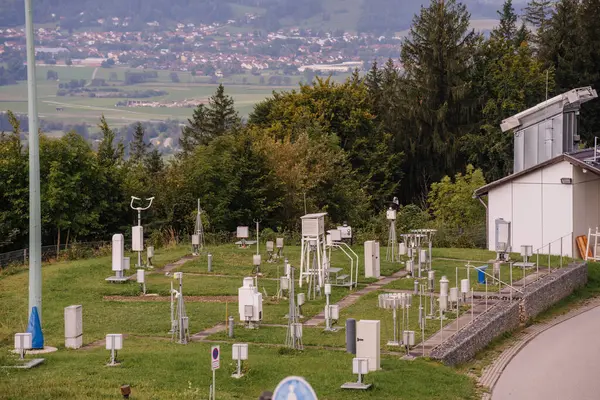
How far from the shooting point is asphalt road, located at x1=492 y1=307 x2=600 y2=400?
23969 millimetres

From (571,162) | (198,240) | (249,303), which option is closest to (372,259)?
(198,240)

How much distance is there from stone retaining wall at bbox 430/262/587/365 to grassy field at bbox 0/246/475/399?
1363mm

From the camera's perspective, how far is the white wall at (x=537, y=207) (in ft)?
143

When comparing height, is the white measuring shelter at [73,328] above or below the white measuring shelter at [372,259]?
below

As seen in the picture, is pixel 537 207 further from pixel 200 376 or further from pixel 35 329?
pixel 200 376

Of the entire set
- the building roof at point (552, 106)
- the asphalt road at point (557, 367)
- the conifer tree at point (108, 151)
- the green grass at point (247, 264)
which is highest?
the building roof at point (552, 106)

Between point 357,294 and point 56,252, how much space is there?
14907 mm

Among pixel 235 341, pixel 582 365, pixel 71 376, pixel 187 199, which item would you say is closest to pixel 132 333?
pixel 235 341

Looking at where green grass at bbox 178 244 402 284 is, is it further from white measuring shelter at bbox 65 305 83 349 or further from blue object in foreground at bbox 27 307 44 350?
blue object in foreground at bbox 27 307 44 350

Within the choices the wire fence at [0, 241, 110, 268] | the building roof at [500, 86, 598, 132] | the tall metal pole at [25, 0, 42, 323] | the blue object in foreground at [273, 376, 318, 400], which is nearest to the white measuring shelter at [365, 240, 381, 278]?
the wire fence at [0, 241, 110, 268]

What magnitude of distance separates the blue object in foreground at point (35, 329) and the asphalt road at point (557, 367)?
1049cm

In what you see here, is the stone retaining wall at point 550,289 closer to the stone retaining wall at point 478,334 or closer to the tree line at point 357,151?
the stone retaining wall at point 478,334

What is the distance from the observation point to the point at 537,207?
4462cm

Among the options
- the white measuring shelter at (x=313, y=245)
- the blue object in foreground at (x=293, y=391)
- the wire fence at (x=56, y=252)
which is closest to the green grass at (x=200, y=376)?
the white measuring shelter at (x=313, y=245)
